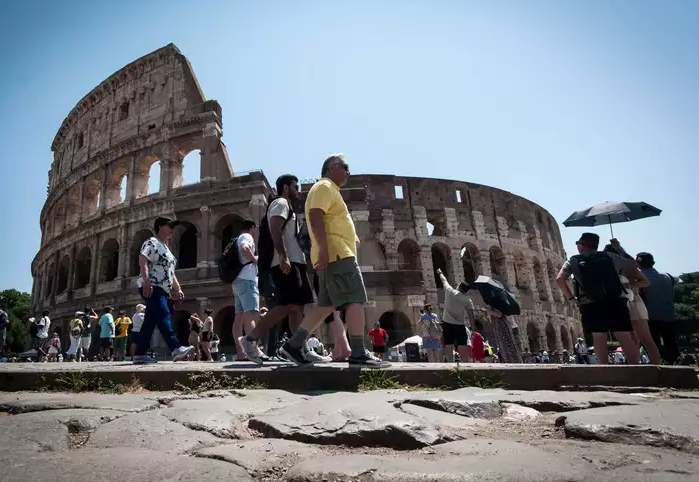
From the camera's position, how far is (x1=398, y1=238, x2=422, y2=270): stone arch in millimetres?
21484

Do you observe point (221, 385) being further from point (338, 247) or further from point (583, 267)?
point (583, 267)

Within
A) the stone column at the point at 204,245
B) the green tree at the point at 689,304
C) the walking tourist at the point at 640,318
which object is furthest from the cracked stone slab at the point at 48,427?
the green tree at the point at 689,304

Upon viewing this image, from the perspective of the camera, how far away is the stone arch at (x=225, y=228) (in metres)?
17.7

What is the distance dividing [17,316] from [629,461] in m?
55.1

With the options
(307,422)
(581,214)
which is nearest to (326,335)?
(581,214)

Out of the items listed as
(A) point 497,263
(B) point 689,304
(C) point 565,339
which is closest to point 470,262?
(A) point 497,263

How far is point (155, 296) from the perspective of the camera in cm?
464

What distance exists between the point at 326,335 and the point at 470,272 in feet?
37.7

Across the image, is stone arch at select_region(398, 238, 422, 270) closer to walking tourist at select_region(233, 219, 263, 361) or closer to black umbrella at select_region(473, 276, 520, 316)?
black umbrella at select_region(473, 276, 520, 316)

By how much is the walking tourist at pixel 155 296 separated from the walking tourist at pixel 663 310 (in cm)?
577

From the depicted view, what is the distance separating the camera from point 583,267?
14.0 feet

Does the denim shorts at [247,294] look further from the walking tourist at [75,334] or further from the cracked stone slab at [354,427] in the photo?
the walking tourist at [75,334]

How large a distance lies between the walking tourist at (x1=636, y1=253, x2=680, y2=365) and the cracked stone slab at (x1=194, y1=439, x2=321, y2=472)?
18.4 feet

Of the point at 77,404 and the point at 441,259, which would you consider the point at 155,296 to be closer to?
the point at 77,404
